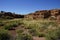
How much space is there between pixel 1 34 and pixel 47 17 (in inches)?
1307

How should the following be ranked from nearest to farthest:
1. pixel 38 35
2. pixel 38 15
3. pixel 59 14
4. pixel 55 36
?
pixel 55 36
pixel 38 35
pixel 59 14
pixel 38 15

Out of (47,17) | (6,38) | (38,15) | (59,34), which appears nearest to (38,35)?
(59,34)

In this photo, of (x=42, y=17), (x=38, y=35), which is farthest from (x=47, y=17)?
(x=38, y=35)

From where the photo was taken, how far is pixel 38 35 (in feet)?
63.9

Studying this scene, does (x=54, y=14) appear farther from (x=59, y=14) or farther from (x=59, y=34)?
(x=59, y=34)

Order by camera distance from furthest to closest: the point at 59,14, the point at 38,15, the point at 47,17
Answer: the point at 38,15 < the point at 47,17 < the point at 59,14

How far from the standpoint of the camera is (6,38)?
14.2 meters

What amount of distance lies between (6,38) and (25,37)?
5.32ft

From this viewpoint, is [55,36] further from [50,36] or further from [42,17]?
[42,17]

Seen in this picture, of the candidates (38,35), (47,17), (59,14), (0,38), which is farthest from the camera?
(47,17)

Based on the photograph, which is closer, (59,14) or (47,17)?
(59,14)

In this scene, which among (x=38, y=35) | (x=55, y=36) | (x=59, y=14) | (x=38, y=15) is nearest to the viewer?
(x=55, y=36)

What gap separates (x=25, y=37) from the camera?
14.1 meters

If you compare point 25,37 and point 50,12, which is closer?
point 25,37
